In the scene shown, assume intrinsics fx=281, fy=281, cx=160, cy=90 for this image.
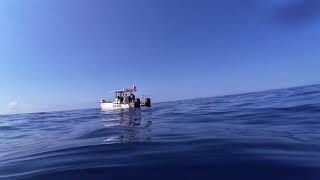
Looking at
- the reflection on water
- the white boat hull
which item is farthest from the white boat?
the reflection on water

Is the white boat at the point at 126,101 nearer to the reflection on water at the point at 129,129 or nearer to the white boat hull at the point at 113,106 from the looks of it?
the white boat hull at the point at 113,106

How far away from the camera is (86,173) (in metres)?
6.70

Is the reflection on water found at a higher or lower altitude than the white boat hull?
lower

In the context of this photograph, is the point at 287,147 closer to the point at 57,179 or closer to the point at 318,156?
the point at 318,156

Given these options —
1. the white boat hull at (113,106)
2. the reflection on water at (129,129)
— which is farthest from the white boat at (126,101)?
the reflection on water at (129,129)

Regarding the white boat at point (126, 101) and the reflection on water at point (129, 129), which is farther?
the white boat at point (126, 101)

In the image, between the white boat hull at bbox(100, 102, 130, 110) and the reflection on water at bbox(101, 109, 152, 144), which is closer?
the reflection on water at bbox(101, 109, 152, 144)

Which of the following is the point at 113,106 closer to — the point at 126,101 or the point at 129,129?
the point at 126,101

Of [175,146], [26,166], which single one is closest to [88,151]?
[26,166]

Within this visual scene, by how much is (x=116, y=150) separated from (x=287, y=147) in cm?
540

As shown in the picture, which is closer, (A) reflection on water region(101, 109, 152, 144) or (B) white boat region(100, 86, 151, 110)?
(A) reflection on water region(101, 109, 152, 144)

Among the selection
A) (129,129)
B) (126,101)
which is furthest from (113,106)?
(129,129)

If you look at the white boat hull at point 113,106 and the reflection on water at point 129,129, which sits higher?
the white boat hull at point 113,106

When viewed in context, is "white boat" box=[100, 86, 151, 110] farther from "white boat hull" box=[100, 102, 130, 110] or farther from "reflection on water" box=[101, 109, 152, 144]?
"reflection on water" box=[101, 109, 152, 144]
